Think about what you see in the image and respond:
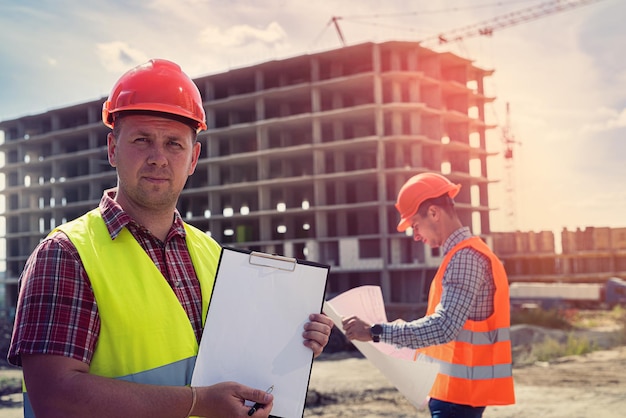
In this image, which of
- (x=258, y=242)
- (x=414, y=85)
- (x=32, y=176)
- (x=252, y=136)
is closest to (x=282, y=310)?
(x=414, y=85)

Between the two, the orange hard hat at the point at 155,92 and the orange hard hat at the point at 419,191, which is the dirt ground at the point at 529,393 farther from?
the orange hard hat at the point at 155,92

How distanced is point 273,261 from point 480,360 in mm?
1725

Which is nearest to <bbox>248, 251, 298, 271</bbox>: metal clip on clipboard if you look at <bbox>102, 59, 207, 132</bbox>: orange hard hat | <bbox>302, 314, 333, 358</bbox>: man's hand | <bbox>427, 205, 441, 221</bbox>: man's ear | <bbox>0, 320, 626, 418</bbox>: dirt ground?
<bbox>302, 314, 333, 358</bbox>: man's hand

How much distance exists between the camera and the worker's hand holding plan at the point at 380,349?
10.2 ft

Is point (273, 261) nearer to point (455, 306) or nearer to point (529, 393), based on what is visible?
point (455, 306)

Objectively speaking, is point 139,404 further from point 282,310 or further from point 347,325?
point 347,325

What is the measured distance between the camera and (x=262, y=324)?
69.2 inches

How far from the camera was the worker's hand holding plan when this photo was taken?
3096 mm

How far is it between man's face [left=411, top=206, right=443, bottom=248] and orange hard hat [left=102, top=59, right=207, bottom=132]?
5.81 feet

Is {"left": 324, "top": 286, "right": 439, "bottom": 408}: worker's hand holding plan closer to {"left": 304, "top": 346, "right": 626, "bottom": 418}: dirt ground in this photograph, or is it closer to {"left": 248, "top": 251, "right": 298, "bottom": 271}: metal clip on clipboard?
{"left": 248, "top": 251, "right": 298, "bottom": 271}: metal clip on clipboard

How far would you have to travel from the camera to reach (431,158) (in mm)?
36188

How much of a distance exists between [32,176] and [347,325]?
180 feet

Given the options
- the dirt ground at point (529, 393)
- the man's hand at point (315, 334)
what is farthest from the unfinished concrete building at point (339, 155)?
the man's hand at point (315, 334)

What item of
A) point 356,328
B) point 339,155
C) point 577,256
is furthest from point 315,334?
point 577,256
